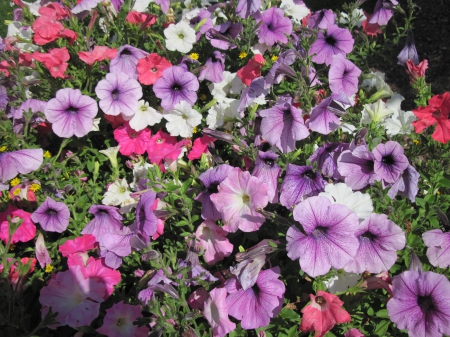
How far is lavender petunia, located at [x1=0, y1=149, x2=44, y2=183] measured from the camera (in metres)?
1.85

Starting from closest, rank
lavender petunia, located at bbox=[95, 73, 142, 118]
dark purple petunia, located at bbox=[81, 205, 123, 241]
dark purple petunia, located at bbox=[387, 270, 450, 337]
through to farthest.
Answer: dark purple petunia, located at bbox=[387, 270, 450, 337]
dark purple petunia, located at bbox=[81, 205, 123, 241]
lavender petunia, located at bbox=[95, 73, 142, 118]

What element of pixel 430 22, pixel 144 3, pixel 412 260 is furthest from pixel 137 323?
pixel 430 22

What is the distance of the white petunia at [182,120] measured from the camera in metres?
2.21

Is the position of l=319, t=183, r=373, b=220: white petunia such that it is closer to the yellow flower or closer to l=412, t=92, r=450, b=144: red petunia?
l=412, t=92, r=450, b=144: red petunia

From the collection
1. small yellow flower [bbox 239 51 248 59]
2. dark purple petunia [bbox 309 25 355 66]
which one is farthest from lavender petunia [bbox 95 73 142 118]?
dark purple petunia [bbox 309 25 355 66]

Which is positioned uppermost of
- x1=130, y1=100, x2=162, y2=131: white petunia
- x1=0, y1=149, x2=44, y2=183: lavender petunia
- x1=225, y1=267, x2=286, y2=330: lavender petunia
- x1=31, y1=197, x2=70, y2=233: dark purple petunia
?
x1=130, y1=100, x2=162, y2=131: white petunia

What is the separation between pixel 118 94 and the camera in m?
2.28

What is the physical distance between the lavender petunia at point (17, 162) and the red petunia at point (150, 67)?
0.74 m

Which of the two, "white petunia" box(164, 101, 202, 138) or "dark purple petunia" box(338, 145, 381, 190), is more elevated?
"dark purple petunia" box(338, 145, 381, 190)

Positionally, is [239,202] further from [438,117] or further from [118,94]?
[118,94]

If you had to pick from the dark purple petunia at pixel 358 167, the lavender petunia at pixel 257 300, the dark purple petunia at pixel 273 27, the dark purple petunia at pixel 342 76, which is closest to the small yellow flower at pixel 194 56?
the dark purple petunia at pixel 273 27

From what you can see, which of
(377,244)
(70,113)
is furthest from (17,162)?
(377,244)

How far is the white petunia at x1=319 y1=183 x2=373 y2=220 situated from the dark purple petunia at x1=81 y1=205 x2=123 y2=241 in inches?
38.9

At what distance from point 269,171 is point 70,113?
3.75ft
